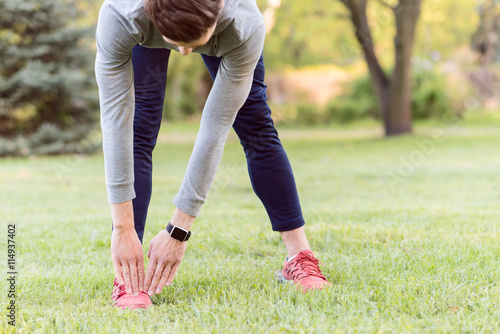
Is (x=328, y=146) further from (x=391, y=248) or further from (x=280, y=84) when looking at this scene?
(x=280, y=84)

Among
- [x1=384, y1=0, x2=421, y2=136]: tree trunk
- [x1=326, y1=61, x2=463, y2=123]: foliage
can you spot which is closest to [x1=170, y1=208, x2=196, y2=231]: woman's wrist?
[x1=384, y1=0, x2=421, y2=136]: tree trunk

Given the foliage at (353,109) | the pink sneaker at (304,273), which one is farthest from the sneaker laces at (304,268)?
the foliage at (353,109)

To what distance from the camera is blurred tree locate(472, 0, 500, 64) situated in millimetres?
16062

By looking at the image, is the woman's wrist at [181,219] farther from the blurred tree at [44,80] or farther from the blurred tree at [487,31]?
the blurred tree at [487,31]

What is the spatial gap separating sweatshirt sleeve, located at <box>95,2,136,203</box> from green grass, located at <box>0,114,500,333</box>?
1.48 ft

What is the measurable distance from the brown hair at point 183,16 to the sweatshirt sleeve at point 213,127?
30cm

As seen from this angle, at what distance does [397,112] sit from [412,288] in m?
10.1

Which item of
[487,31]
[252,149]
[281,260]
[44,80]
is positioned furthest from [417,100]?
[252,149]

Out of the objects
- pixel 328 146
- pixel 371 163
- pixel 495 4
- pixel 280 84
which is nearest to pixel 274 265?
pixel 371 163

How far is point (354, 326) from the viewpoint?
5.15 feet

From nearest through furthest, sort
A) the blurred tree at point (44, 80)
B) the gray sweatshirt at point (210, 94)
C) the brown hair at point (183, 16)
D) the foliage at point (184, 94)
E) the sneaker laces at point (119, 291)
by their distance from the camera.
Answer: the brown hair at point (183, 16) < the gray sweatshirt at point (210, 94) < the sneaker laces at point (119, 291) < the blurred tree at point (44, 80) < the foliage at point (184, 94)

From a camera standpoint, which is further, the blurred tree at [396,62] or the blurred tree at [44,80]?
the blurred tree at [396,62]

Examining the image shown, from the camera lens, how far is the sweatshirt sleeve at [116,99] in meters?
1.55

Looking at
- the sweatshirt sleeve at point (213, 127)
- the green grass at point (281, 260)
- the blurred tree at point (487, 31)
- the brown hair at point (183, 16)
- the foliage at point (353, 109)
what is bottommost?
the foliage at point (353, 109)
